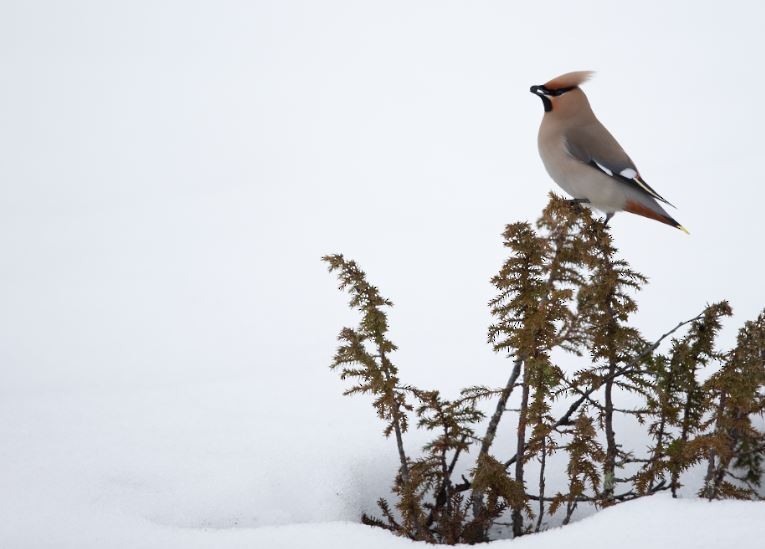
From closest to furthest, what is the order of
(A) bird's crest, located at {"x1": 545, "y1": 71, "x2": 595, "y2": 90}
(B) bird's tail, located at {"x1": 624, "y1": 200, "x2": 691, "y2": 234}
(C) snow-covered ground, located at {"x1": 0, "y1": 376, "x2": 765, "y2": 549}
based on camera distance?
(C) snow-covered ground, located at {"x1": 0, "y1": 376, "x2": 765, "y2": 549} → (B) bird's tail, located at {"x1": 624, "y1": 200, "x2": 691, "y2": 234} → (A) bird's crest, located at {"x1": 545, "y1": 71, "x2": 595, "y2": 90}

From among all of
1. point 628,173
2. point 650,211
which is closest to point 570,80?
point 628,173

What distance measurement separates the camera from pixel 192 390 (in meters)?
3.83

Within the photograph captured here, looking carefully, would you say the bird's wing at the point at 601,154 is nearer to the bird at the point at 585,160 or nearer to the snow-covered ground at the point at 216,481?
the bird at the point at 585,160

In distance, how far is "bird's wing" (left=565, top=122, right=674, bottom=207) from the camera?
144 inches

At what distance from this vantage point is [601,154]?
12.3 ft

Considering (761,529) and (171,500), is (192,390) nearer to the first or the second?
(171,500)

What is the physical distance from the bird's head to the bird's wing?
7.8 inches

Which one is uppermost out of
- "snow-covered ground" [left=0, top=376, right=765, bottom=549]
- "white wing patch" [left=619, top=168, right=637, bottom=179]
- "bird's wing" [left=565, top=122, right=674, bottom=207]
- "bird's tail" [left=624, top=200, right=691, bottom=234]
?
"bird's wing" [left=565, top=122, right=674, bottom=207]

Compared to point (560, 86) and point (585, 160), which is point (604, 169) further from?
point (560, 86)

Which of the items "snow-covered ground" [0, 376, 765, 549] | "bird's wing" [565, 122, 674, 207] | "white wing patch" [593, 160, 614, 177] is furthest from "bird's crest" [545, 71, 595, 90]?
"snow-covered ground" [0, 376, 765, 549]

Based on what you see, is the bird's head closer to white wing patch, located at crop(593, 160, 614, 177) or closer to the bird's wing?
the bird's wing

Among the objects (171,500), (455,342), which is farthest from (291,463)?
(455,342)

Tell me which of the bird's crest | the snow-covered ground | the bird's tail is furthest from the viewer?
the bird's crest

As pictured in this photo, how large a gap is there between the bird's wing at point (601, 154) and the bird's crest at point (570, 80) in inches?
8.1
